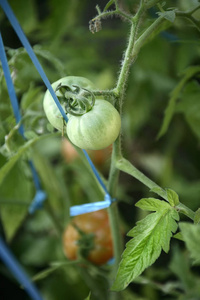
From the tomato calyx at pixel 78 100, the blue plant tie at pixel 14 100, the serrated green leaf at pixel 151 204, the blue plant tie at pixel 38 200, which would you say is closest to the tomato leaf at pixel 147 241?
the serrated green leaf at pixel 151 204

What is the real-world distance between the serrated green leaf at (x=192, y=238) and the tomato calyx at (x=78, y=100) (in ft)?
0.55

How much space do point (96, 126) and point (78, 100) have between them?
1.5 inches

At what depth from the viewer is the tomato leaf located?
0.43m

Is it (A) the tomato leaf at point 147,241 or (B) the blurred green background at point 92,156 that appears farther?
(B) the blurred green background at point 92,156

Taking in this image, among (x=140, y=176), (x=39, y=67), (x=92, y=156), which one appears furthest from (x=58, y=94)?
(x=92, y=156)

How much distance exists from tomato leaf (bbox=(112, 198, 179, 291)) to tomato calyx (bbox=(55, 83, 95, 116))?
125 mm

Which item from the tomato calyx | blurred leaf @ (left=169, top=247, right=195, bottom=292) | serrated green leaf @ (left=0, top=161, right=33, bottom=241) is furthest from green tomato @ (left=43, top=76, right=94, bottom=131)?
blurred leaf @ (left=169, top=247, right=195, bottom=292)

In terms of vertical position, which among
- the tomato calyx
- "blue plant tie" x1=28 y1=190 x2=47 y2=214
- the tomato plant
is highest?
the tomato calyx

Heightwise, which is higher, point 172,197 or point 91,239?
point 172,197

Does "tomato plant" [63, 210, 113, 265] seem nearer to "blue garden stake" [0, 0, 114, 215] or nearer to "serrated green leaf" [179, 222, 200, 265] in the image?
"blue garden stake" [0, 0, 114, 215]

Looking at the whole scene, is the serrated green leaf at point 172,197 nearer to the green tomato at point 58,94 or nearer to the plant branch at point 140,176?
the plant branch at point 140,176

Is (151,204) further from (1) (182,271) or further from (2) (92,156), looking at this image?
(2) (92,156)

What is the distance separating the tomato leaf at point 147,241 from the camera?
0.43 m

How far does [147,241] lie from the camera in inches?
17.2
